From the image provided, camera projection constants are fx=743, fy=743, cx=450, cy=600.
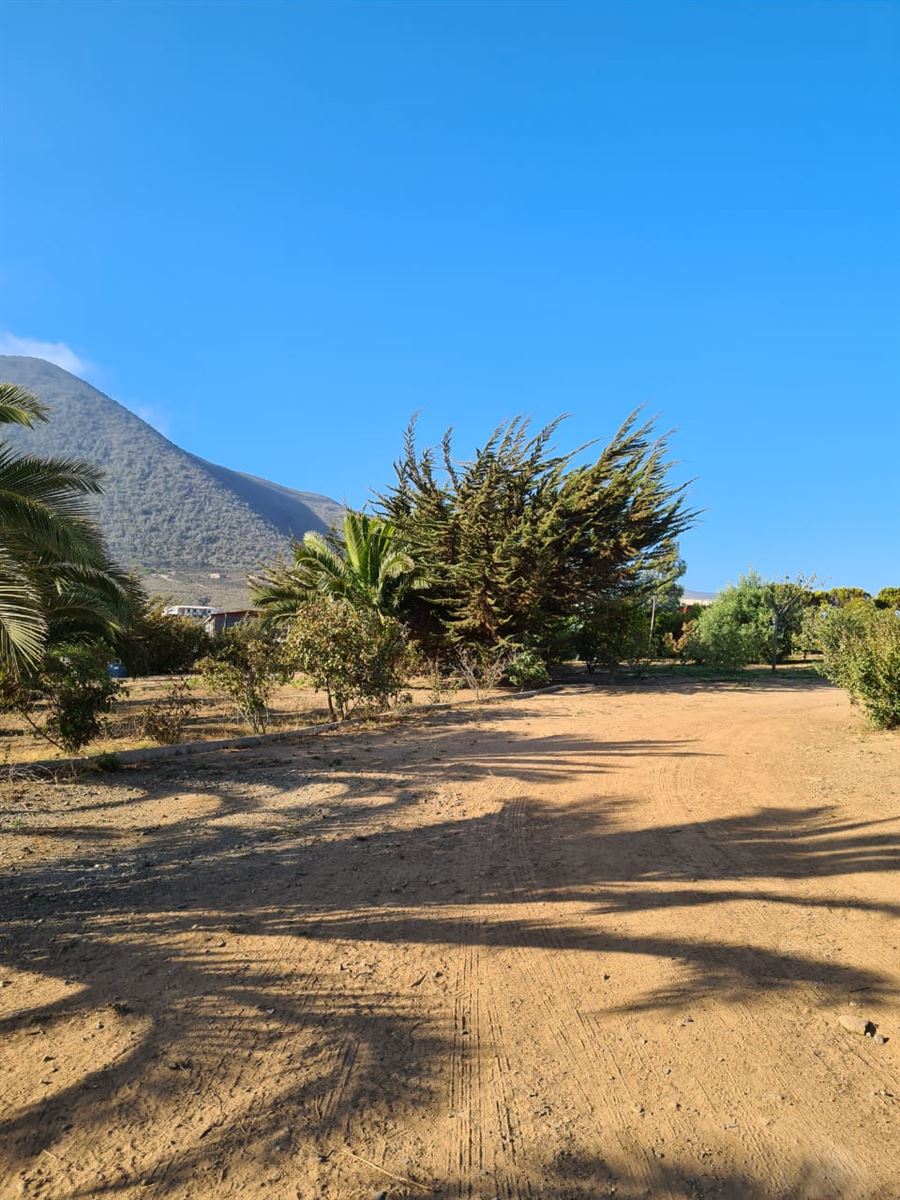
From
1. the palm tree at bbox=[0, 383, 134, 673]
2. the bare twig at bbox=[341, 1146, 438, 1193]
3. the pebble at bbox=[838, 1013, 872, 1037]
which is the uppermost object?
the palm tree at bbox=[0, 383, 134, 673]

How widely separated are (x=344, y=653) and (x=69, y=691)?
472cm

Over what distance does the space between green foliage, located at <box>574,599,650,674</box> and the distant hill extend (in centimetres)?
4803

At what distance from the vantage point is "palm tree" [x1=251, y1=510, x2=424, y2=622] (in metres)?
21.3

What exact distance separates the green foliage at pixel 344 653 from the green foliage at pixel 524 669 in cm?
633

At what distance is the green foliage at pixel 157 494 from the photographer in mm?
101625

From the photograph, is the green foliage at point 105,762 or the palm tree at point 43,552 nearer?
the palm tree at point 43,552

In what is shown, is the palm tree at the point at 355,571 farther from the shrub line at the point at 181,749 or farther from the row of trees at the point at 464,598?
the shrub line at the point at 181,749

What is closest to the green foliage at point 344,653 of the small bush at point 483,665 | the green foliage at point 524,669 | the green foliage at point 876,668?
the small bush at point 483,665

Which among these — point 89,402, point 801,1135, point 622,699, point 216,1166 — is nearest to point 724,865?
point 801,1135

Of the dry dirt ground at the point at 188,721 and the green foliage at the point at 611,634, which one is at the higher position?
the green foliage at the point at 611,634

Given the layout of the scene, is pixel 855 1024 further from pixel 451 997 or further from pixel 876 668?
pixel 876 668

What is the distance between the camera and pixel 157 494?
410 ft

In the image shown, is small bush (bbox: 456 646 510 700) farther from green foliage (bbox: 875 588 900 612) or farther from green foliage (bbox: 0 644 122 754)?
green foliage (bbox: 875 588 900 612)

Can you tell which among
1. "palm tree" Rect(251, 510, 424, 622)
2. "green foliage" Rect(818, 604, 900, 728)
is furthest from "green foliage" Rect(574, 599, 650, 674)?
"green foliage" Rect(818, 604, 900, 728)
